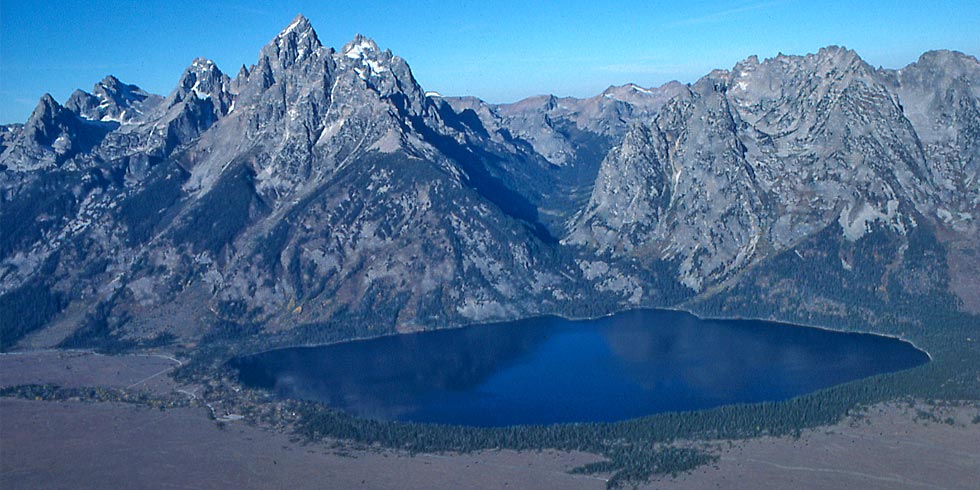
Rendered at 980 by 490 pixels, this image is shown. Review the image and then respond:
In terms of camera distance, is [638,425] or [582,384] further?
[582,384]

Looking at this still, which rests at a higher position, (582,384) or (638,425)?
(582,384)

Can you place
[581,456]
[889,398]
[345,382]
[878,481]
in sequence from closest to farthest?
[878,481], [581,456], [889,398], [345,382]

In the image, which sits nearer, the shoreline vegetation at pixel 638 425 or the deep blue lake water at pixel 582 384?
the shoreline vegetation at pixel 638 425

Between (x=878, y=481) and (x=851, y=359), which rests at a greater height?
(x=851, y=359)

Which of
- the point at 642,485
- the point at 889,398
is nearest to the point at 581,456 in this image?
the point at 642,485

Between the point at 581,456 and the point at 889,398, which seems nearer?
the point at 581,456

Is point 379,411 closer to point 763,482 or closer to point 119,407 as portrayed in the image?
point 119,407

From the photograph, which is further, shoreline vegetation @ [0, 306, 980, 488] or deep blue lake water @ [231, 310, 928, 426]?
deep blue lake water @ [231, 310, 928, 426]

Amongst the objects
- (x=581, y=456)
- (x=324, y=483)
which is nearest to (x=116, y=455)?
(x=324, y=483)

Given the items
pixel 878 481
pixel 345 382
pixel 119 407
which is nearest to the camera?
pixel 878 481
